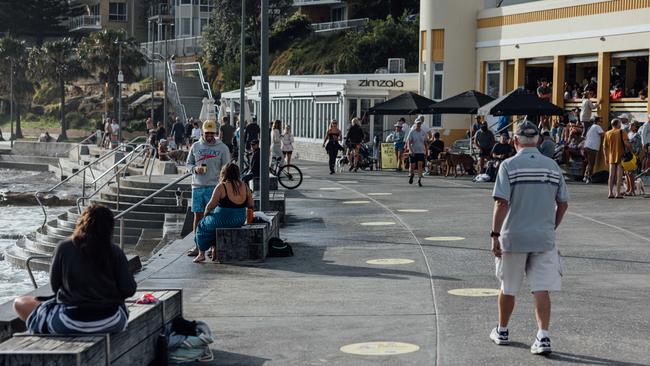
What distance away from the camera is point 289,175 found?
1141 inches

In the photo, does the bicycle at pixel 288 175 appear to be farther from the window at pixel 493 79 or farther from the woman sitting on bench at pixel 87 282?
the woman sitting on bench at pixel 87 282

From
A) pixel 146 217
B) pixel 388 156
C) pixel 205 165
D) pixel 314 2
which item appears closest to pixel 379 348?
pixel 205 165

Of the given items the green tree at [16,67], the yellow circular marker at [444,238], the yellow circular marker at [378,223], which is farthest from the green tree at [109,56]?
the yellow circular marker at [444,238]

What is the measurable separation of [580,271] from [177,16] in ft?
323

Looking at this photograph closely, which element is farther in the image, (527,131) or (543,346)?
(527,131)

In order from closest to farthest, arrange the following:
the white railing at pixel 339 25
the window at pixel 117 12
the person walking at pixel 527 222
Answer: the person walking at pixel 527 222 → the white railing at pixel 339 25 → the window at pixel 117 12

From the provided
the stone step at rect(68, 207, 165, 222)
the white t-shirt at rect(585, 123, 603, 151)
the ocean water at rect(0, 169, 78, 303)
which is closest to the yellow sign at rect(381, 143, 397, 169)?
the white t-shirt at rect(585, 123, 603, 151)

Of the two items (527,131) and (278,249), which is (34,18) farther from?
(527,131)

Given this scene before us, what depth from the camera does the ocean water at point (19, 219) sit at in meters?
20.0

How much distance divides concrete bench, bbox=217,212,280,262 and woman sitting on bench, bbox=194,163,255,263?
0.09m

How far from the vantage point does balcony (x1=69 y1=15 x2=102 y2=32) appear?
369 ft

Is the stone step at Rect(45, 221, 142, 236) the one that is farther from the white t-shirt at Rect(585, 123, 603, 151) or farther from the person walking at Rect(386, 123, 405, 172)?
the person walking at Rect(386, 123, 405, 172)

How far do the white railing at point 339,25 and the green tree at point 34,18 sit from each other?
2953 cm

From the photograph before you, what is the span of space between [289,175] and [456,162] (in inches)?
245
